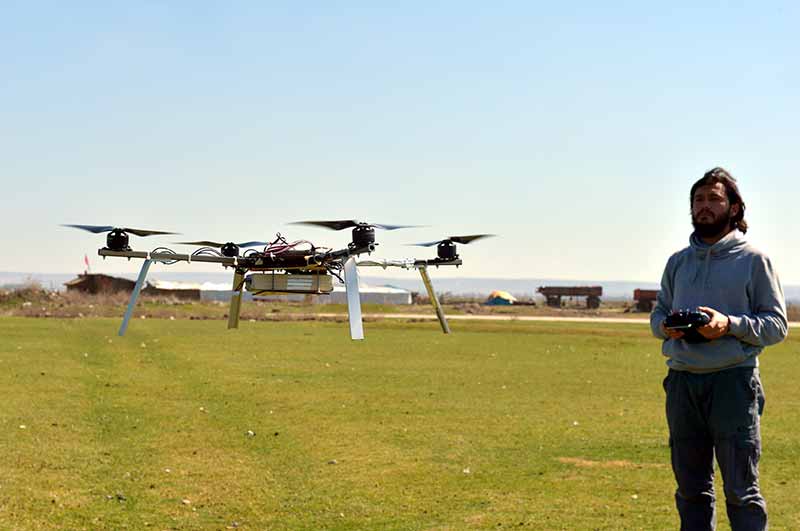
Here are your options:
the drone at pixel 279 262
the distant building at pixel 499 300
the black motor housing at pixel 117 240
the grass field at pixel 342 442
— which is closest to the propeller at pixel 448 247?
the drone at pixel 279 262

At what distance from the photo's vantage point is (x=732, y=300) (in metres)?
5.80

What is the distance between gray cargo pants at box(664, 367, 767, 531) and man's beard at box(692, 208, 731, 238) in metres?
0.81

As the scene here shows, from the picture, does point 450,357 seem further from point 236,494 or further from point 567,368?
point 236,494

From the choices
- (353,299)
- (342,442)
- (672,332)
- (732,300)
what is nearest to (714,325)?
(672,332)

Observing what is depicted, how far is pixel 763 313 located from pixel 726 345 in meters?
0.29

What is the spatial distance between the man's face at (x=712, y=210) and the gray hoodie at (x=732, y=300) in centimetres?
8

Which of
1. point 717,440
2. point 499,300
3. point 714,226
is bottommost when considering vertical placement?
point 717,440

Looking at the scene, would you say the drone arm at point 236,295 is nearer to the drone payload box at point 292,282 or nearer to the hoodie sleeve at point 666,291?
the drone payload box at point 292,282

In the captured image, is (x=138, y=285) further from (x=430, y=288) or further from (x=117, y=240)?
(x=430, y=288)

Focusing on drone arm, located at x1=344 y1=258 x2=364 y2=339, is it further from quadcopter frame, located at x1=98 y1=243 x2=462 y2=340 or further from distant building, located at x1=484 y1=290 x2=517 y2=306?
distant building, located at x1=484 y1=290 x2=517 y2=306

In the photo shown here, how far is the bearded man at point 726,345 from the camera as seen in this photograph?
5.75 m

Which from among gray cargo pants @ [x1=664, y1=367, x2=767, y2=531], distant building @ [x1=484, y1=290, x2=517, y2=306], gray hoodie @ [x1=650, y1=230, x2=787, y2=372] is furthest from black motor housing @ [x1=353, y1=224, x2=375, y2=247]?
distant building @ [x1=484, y1=290, x2=517, y2=306]

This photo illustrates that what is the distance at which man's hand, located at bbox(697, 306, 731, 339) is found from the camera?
544cm

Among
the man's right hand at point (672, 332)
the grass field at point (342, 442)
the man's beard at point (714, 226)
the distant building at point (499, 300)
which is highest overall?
the distant building at point (499, 300)
